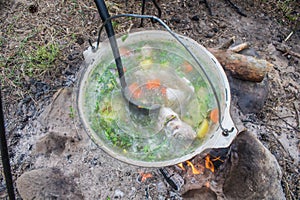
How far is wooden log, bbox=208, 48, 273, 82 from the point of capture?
158 cm

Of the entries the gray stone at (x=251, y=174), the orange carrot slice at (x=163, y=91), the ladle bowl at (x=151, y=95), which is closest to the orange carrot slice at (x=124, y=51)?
the ladle bowl at (x=151, y=95)

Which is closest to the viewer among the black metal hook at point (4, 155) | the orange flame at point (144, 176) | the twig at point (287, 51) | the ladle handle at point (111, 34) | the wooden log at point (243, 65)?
the black metal hook at point (4, 155)

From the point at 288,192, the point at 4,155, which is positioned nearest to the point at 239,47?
the point at 288,192

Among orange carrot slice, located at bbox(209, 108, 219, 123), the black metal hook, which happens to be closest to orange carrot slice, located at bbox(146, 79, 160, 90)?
orange carrot slice, located at bbox(209, 108, 219, 123)

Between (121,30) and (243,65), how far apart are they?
2.38 ft

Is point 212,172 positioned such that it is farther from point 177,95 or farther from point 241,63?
point 241,63

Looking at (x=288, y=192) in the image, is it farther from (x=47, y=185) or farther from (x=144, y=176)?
(x=47, y=185)

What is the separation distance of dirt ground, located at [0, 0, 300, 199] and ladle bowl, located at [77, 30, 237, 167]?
0.49 feet

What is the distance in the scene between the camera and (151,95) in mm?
1555

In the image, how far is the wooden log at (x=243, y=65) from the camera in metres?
1.58

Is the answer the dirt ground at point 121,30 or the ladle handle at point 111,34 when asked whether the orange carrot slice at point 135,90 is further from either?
the dirt ground at point 121,30

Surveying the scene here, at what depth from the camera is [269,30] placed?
2008 millimetres

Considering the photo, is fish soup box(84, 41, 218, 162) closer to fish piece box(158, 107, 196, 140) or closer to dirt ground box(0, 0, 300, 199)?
fish piece box(158, 107, 196, 140)

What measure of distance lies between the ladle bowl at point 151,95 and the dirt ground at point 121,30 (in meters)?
0.15
